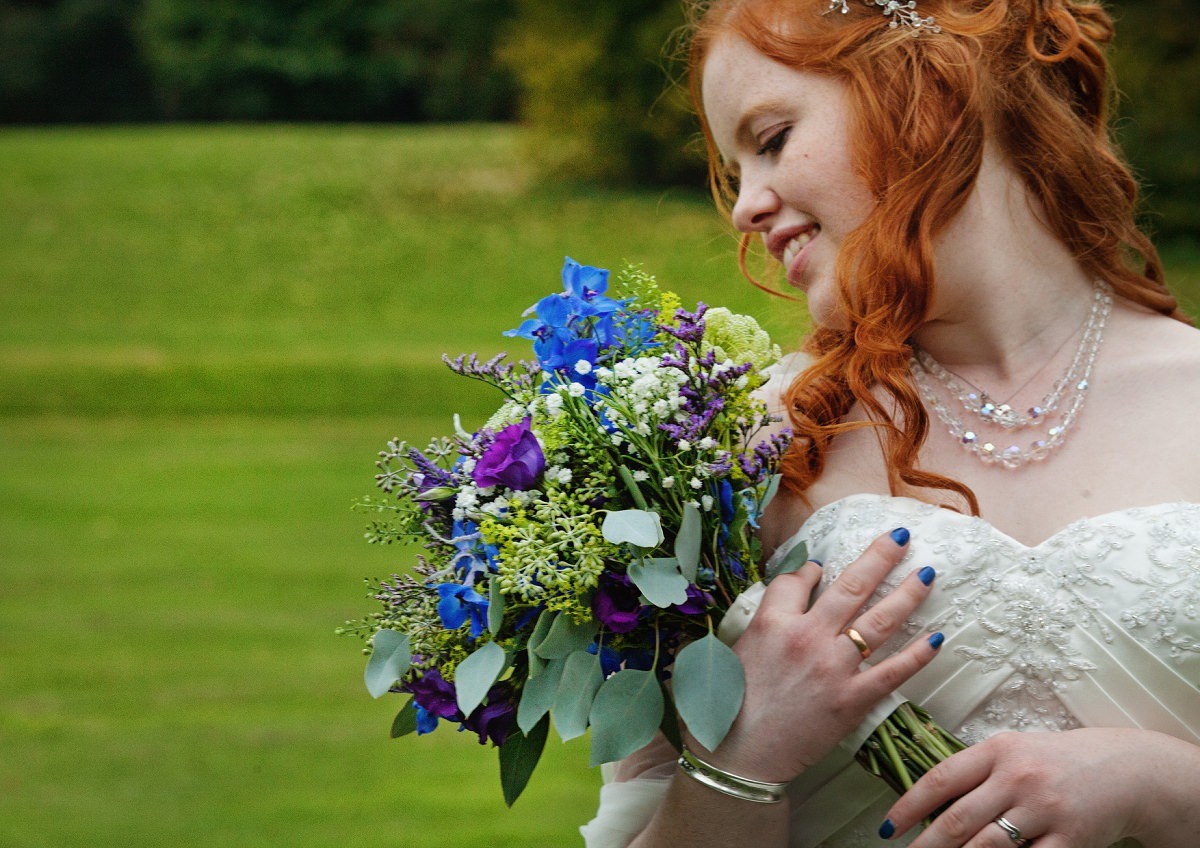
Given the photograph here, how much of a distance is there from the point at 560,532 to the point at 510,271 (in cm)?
1796

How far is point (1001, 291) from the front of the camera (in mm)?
2334

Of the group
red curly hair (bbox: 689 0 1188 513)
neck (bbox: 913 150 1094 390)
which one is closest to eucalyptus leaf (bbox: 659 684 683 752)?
red curly hair (bbox: 689 0 1188 513)

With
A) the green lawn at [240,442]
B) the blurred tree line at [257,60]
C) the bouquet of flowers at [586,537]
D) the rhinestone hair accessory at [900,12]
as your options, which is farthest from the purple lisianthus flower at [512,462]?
the blurred tree line at [257,60]

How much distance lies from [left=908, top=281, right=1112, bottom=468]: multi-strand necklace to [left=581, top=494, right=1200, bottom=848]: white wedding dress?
186 millimetres

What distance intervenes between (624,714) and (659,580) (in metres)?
0.19

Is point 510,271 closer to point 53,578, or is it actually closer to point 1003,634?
point 53,578

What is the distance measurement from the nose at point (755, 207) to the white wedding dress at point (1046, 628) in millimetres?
519

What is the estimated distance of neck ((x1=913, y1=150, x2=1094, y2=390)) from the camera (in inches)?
90.6

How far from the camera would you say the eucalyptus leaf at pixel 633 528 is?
181 cm

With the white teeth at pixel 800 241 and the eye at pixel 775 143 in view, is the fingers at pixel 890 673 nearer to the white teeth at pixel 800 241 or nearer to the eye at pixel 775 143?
the white teeth at pixel 800 241

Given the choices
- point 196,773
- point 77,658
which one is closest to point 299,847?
point 196,773

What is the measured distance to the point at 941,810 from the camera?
1.93 meters

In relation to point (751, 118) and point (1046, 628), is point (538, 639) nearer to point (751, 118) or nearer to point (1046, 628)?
point (1046, 628)

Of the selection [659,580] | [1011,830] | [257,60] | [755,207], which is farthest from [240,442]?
[257,60]
